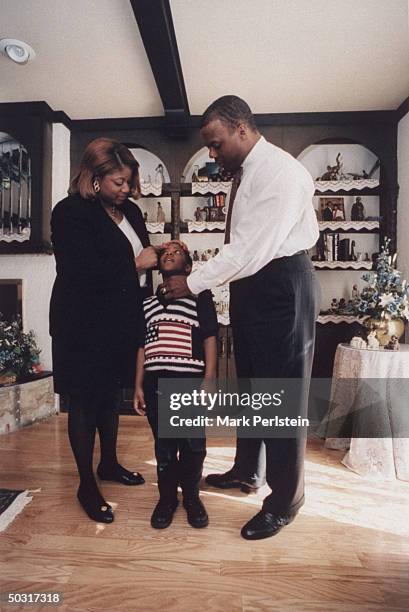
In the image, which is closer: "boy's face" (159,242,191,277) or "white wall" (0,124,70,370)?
"boy's face" (159,242,191,277)

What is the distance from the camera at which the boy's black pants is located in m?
1.33

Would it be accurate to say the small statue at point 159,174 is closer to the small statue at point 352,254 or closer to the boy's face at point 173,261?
the small statue at point 352,254

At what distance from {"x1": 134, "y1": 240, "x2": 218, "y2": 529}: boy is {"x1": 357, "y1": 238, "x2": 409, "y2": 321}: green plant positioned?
3.92 feet

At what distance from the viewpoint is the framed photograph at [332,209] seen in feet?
9.67

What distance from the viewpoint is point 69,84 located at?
95.2 inches

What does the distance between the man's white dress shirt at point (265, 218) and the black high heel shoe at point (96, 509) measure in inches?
34.0

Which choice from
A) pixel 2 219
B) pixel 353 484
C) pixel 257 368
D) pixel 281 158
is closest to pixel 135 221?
pixel 281 158

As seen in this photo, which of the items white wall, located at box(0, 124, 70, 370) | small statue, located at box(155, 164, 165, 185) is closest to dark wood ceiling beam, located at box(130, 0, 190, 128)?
small statue, located at box(155, 164, 165, 185)

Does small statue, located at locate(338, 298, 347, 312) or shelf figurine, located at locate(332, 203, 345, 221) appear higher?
shelf figurine, located at locate(332, 203, 345, 221)

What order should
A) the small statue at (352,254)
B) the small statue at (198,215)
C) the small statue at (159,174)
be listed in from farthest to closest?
the small statue at (159,174)
the small statue at (198,215)
the small statue at (352,254)

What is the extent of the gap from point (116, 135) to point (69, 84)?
0.55 meters

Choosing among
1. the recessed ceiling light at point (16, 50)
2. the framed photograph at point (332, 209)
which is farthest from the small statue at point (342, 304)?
the recessed ceiling light at point (16, 50)

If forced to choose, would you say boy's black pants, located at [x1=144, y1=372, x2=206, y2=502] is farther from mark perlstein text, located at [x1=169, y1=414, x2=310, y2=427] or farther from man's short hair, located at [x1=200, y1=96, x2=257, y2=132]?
man's short hair, located at [x1=200, y1=96, x2=257, y2=132]

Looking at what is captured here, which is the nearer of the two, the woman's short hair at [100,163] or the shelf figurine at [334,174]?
the woman's short hair at [100,163]
